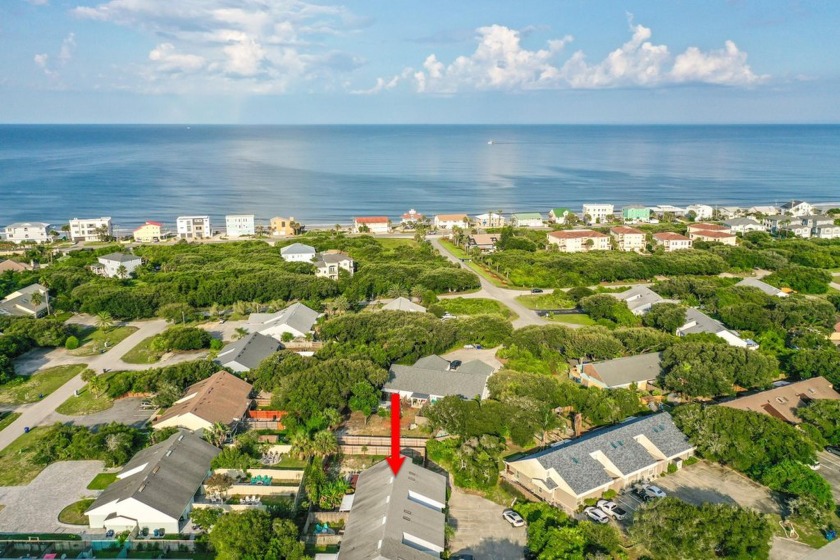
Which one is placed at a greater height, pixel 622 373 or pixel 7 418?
pixel 622 373

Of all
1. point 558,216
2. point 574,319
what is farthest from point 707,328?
point 558,216

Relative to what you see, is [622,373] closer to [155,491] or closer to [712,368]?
[712,368]

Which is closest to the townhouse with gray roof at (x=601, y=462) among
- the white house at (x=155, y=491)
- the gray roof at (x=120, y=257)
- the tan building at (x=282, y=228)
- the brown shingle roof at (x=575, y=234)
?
the white house at (x=155, y=491)

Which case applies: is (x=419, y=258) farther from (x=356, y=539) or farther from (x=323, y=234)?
(x=356, y=539)

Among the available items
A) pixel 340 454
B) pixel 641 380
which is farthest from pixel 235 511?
pixel 641 380

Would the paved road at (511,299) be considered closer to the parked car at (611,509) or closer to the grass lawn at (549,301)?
the grass lawn at (549,301)
